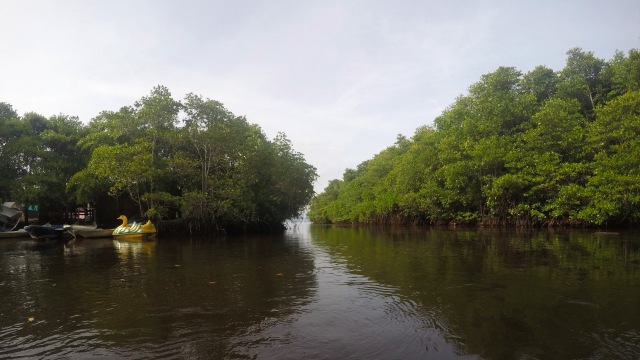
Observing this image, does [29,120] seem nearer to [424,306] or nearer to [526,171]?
[424,306]

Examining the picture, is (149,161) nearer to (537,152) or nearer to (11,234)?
(11,234)

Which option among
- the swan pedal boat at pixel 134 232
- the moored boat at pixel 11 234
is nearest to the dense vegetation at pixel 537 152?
the swan pedal boat at pixel 134 232

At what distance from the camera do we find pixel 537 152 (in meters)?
30.1

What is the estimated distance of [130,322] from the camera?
585 cm

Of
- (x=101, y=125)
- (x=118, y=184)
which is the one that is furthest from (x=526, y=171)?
(x=101, y=125)

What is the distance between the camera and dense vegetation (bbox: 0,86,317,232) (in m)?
28.7

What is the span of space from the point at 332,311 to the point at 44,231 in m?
29.5

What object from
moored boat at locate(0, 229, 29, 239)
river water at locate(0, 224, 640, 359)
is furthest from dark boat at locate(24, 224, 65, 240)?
river water at locate(0, 224, 640, 359)

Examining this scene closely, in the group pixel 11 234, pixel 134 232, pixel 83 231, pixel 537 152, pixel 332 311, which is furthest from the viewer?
pixel 537 152

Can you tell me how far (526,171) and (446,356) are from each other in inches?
1178

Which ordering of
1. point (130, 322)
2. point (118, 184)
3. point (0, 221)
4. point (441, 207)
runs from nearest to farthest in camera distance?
point (130, 322) < point (118, 184) < point (0, 221) < point (441, 207)

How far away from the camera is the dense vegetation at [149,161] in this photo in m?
28.7

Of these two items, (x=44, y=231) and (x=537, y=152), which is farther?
(x=537, y=152)

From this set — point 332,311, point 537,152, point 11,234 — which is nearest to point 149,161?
point 11,234
